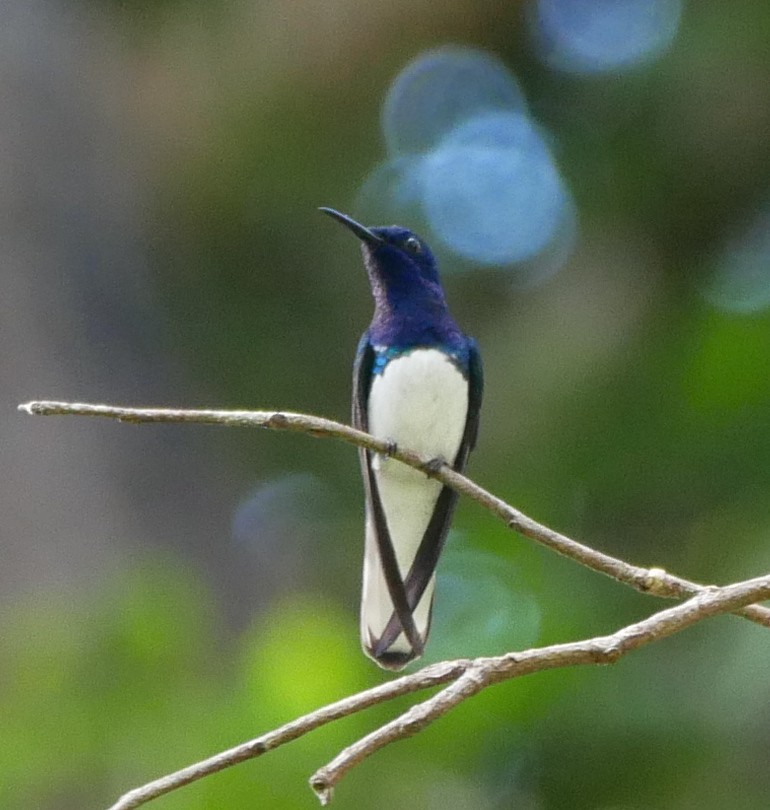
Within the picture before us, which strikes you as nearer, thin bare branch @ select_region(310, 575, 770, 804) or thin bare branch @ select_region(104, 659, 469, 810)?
thin bare branch @ select_region(104, 659, 469, 810)

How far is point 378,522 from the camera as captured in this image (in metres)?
2.81

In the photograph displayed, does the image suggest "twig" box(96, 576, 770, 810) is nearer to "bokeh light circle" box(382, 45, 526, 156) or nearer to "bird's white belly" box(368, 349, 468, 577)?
"bird's white belly" box(368, 349, 468, 577)

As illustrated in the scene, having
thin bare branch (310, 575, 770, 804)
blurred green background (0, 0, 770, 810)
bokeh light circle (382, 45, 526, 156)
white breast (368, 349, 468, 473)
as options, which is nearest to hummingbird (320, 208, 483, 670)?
white breast (368, 349, 468, 473)

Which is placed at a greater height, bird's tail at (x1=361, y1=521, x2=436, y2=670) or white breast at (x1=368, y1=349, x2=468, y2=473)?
white breast at (x1=368, y1=349, x2=468, y2=473)

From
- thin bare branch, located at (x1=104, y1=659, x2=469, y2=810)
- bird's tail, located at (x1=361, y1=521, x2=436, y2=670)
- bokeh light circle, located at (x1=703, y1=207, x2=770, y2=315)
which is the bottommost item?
A: thin bare branch, located at (x1=104, y1=659, x2=469, y2=810)

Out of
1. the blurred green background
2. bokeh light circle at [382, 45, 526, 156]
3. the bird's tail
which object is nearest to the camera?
the bird's tail

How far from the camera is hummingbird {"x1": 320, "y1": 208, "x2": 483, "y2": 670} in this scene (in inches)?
120

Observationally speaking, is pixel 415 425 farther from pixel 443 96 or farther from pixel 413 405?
pixel 443 96

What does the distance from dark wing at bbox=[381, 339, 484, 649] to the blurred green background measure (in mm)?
196

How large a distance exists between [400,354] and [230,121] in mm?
2886

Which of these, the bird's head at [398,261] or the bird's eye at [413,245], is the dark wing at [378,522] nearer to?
the bird's head at [398,261]

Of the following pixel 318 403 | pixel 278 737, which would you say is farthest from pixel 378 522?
pixel 318 403

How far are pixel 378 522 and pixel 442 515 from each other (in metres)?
0.35

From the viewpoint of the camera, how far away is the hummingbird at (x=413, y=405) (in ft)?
10.00
